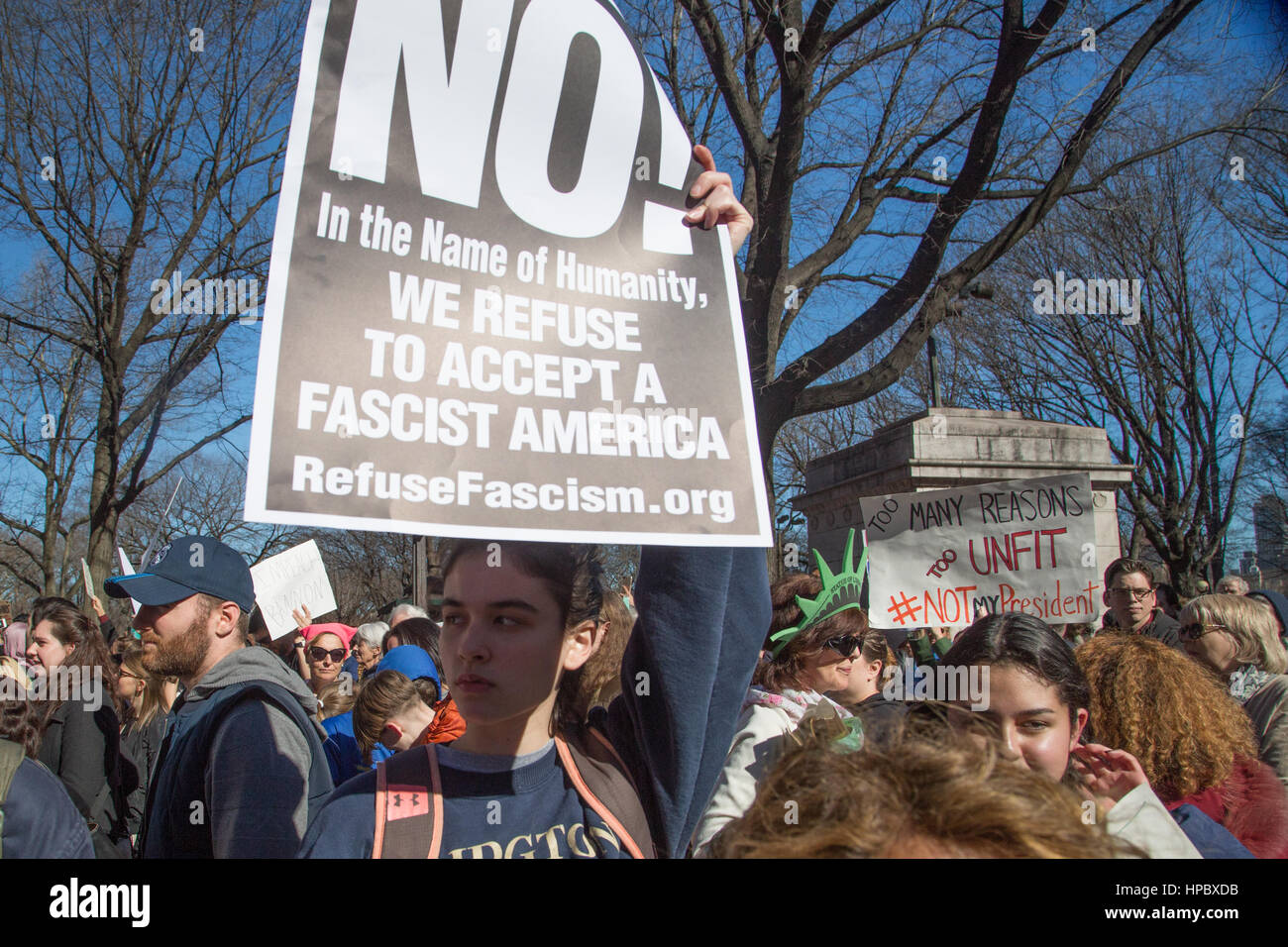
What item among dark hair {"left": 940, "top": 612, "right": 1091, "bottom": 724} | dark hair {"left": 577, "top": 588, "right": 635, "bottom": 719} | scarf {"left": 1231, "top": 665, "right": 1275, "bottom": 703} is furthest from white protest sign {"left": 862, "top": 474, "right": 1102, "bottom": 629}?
dark hair {"left": 577, "top": 588, "right": 635, "bottom": 719}

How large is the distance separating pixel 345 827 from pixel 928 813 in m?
0.97

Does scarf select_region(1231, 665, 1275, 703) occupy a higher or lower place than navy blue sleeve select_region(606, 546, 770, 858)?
lower

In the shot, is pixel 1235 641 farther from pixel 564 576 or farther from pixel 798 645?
pixel 564 576

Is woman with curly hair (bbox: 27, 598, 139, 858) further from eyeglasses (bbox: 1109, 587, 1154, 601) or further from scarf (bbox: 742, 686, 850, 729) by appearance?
eyeglasses (bbox: 1109, 587, 1154, 601)

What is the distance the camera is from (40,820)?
2293 mm

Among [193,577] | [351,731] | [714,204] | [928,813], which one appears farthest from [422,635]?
[928,813]

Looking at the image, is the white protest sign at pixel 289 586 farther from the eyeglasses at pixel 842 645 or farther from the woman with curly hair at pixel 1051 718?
the woman with curly hair at pixel 1051 718

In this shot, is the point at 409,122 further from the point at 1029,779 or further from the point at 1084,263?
the point at 1084,263

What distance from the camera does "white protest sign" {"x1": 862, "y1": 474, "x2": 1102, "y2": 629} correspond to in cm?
561

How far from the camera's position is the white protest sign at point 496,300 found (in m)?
1.43

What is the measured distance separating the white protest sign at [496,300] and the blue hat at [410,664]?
10.4 feet

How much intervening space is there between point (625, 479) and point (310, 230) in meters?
0.65
